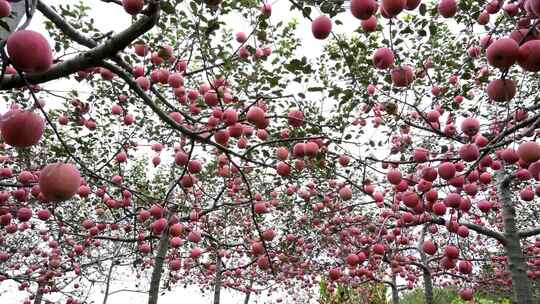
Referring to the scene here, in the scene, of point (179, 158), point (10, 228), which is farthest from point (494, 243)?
point (10, 228)

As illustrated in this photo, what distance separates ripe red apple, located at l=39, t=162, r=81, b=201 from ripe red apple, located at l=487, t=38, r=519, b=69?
79.9 inches

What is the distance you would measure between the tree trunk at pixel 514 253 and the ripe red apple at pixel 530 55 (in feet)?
14.2

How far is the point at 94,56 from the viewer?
6.11 ft

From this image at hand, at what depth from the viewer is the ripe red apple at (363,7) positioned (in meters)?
2.04

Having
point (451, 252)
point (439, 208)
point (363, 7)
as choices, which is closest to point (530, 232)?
point (451, 252)

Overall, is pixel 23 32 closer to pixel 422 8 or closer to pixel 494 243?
pixel 422 8

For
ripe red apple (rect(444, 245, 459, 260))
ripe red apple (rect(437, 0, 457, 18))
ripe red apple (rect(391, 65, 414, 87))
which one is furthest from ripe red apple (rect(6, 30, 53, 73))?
ripe red apple (rect(444, 245, 459, 260))

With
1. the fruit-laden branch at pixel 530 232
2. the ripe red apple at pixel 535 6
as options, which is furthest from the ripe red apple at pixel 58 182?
the fruit-laden branch at pixel 530 232

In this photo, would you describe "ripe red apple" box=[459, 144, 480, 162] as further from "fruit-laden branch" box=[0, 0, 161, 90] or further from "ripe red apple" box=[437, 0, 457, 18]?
"fruit-laden branch" box=[0, 0, 161, 90]

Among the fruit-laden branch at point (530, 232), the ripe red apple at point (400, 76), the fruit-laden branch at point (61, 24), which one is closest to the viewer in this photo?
the fruit-laden branch at point (61, 24)

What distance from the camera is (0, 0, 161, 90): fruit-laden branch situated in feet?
5.84

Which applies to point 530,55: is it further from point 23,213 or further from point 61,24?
point 23,213

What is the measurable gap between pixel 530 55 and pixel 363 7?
0.84 m

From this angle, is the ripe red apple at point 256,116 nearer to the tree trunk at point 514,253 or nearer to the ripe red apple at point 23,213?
the ripe red apple at point 23,213
